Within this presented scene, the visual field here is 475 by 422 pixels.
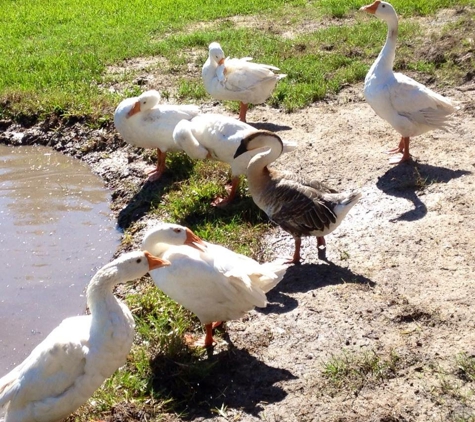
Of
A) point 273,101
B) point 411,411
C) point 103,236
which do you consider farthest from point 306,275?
point 273,101

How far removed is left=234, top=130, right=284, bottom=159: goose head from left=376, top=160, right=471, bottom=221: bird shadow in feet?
4.59

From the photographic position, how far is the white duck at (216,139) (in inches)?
311

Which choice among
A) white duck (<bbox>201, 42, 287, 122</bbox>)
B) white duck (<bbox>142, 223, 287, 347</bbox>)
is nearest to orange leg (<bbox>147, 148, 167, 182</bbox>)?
→ white duck (<bbox>201, 42, 287, 122</bbox>)

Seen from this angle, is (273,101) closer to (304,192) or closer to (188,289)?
(304,192)

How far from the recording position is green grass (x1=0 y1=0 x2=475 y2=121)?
10.8m

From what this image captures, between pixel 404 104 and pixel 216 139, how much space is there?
2.19 metres

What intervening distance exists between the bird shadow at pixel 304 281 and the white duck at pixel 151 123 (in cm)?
278

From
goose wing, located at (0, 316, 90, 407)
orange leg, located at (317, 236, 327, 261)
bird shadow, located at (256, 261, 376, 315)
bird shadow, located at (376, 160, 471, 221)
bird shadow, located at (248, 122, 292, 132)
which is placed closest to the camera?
goose wing, located at (0, 316, 90, 407)

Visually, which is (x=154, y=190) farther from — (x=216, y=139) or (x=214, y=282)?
(x=214, y=282)

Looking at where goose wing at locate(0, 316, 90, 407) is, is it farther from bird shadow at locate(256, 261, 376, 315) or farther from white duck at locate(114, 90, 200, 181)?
white duck at locate(114, 90, 200, 181)

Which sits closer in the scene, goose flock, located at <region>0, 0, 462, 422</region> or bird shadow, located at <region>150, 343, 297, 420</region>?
goose flock, located at <region>0, 0, 462, 422</region>

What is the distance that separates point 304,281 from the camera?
20.9 ft

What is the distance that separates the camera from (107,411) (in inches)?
197

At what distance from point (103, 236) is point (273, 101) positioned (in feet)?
12.4
